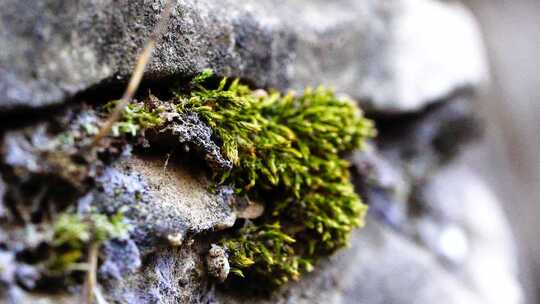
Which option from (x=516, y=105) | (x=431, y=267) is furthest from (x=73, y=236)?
(x=516, y=105)

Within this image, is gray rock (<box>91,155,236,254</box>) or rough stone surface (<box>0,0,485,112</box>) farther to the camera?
gray rock (<box>91,155,236,254</box>)

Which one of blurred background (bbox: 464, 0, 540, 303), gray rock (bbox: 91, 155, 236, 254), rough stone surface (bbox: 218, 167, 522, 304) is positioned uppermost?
blurred background (bbox: 464, 0, 540, 303)

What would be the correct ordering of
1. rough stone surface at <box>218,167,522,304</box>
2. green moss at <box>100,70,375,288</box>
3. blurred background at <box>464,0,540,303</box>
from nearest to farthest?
green moss at <box>100,70,375,288</box>
rough stone surface at <box>218,167,522,304</box>
blurred background at <box>464,0,540,303</box>

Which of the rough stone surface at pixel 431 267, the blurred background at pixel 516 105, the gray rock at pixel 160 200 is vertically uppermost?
the blurred background at pixel 516 105

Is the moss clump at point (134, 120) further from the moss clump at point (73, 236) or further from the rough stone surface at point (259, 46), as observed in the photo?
the moss clump at point (73, 236)

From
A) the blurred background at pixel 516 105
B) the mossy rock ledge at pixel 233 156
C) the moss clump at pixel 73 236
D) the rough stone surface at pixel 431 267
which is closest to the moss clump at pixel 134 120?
the mossy rock ledge at pixel 233 156

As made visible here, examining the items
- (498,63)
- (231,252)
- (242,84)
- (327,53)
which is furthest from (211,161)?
(498,63)

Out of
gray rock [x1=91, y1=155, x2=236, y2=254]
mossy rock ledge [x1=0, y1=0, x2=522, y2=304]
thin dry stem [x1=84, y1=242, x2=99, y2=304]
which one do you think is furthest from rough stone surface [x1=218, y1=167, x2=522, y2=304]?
thin dry stem [x1=84, y1=242, x2=99, y2=304]

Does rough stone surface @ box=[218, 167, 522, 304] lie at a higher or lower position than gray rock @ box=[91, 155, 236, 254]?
higher

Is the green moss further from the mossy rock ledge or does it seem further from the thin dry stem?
the thin dry stem
